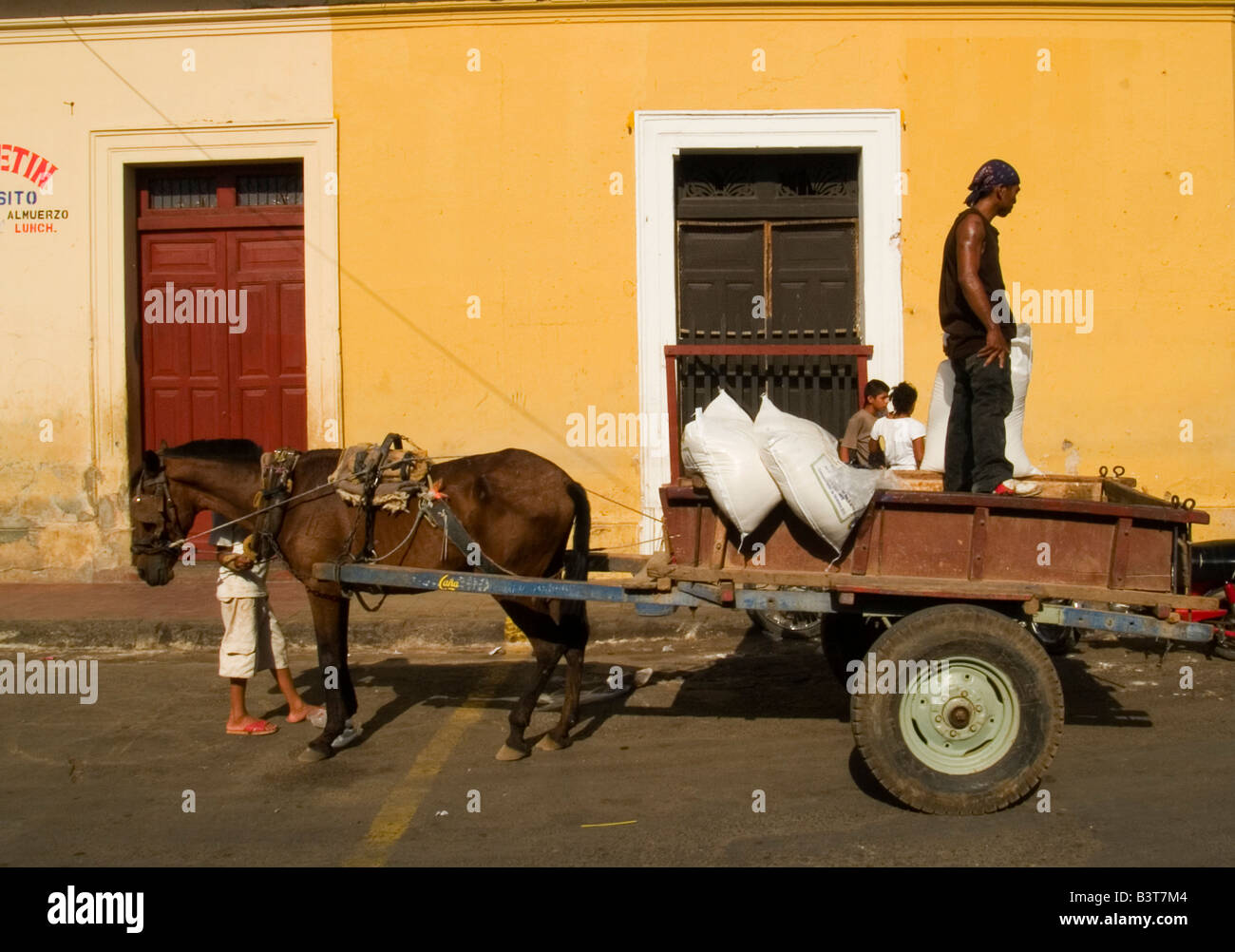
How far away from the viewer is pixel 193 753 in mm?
5902

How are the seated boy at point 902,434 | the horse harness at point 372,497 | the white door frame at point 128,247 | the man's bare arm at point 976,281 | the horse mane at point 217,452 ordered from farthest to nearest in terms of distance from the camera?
1. the white door frame at point 128,247
2. the seated boy at point 902,434
3. the horse mane at point 217,452
4. the horse harness at point 372,497
5. the man's bare arm at point 976,281

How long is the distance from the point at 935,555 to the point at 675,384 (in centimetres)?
493

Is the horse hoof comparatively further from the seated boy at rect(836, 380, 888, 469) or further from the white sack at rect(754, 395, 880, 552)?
the seated boy at rect(836, 380, 888, 469)

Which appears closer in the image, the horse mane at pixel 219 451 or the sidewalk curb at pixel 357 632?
the horse mane at pixel 219 451

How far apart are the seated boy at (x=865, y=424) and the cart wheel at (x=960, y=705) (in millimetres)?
3929

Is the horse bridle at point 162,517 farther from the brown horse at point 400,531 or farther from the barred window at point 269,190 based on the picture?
the barred window at point 269,190

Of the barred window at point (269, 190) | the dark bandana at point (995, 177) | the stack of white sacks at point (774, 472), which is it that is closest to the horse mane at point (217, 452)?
the stack of white sacks at point (774, 472)

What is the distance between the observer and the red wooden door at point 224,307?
33.6ft

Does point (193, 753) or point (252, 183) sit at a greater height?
point (252, 183)
